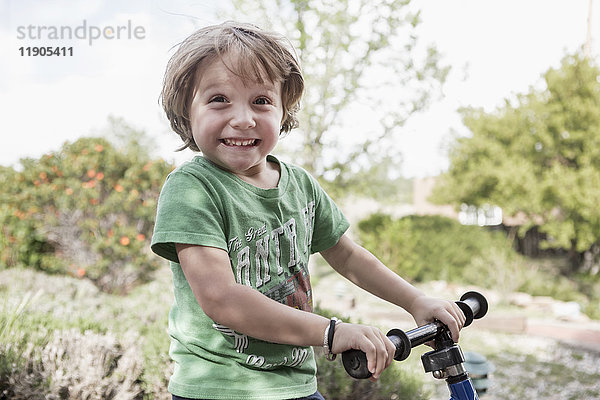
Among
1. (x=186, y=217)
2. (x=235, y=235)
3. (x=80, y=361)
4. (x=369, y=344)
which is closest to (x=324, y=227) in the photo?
(x=235, y=235)

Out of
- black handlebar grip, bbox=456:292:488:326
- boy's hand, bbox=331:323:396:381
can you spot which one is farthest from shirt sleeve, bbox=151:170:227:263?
black handlebar grip, bbox=456:292:488:326

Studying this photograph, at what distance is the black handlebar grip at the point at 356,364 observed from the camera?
104 centimetres

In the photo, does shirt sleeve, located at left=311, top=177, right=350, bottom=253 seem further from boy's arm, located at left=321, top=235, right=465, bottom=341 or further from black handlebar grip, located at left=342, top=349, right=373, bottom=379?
black handlebar grip, located at left=342, top=349, right=373, bottom=379

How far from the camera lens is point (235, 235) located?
140 cm

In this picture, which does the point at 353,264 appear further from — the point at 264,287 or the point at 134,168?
the point at 134,168

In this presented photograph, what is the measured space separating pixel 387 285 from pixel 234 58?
76 centimetres

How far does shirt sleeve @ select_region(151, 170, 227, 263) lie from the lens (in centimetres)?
129

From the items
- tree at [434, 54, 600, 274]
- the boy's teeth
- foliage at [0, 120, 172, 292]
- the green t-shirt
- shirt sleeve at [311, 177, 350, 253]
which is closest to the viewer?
the green t-shirt

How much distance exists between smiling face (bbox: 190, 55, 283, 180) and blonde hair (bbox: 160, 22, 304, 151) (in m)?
0.02

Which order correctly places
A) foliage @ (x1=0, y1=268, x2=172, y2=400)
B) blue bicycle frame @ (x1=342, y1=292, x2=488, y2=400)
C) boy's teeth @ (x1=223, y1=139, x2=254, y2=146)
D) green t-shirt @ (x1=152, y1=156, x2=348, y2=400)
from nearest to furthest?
blue bicycle frame @ (x1=342, y1=292, x2=488, y2=400), green t-shirt @ (x1=152, y1=156, x2=348, y2=400), boy's teeth @ (x1=223, y1=139, x2=254, y2=146), foliage @ (x1=0, y1=268, x2=172, y2=400)

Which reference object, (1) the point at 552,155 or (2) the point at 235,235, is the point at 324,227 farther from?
(1) the point at 552,155

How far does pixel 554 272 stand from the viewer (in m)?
14.0

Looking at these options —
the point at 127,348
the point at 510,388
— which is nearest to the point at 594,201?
the point at 510,388

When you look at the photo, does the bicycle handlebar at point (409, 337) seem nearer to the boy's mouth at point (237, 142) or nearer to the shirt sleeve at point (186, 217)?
the shirt sleeve at point (186, 217)
